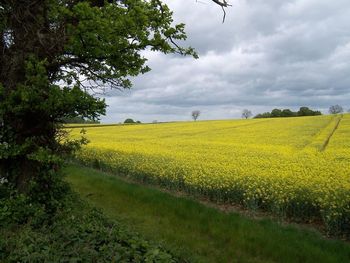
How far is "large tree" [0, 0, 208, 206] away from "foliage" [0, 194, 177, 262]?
96cm

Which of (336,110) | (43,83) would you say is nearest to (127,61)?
(43,83)

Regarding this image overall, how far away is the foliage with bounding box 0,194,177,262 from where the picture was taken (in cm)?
A: 483

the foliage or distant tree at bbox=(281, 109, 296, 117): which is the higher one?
distant tree at bbox=(281, 109, 296, 117)

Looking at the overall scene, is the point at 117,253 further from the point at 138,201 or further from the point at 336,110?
the point at 336,110

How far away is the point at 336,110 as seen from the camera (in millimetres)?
108312

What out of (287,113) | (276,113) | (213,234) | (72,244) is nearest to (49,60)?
(72,244)

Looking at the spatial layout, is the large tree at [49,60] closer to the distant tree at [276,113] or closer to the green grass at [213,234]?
the green grass at [213,234]

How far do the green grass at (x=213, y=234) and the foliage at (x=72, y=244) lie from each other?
3.02ft

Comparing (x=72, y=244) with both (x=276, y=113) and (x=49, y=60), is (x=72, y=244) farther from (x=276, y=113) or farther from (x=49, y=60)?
(x=276, y=113)

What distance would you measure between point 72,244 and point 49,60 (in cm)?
368

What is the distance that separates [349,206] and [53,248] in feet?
21.3

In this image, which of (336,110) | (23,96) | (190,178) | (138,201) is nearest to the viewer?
(23,96)

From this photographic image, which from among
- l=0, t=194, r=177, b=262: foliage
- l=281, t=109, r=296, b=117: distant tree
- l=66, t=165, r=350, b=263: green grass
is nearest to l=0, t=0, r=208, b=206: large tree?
l=0, t=194, r=177, b=262: foliage

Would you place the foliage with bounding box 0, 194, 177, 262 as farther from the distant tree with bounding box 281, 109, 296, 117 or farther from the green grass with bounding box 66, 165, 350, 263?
the distant tree with bounding box 281, 109, 296, 117
